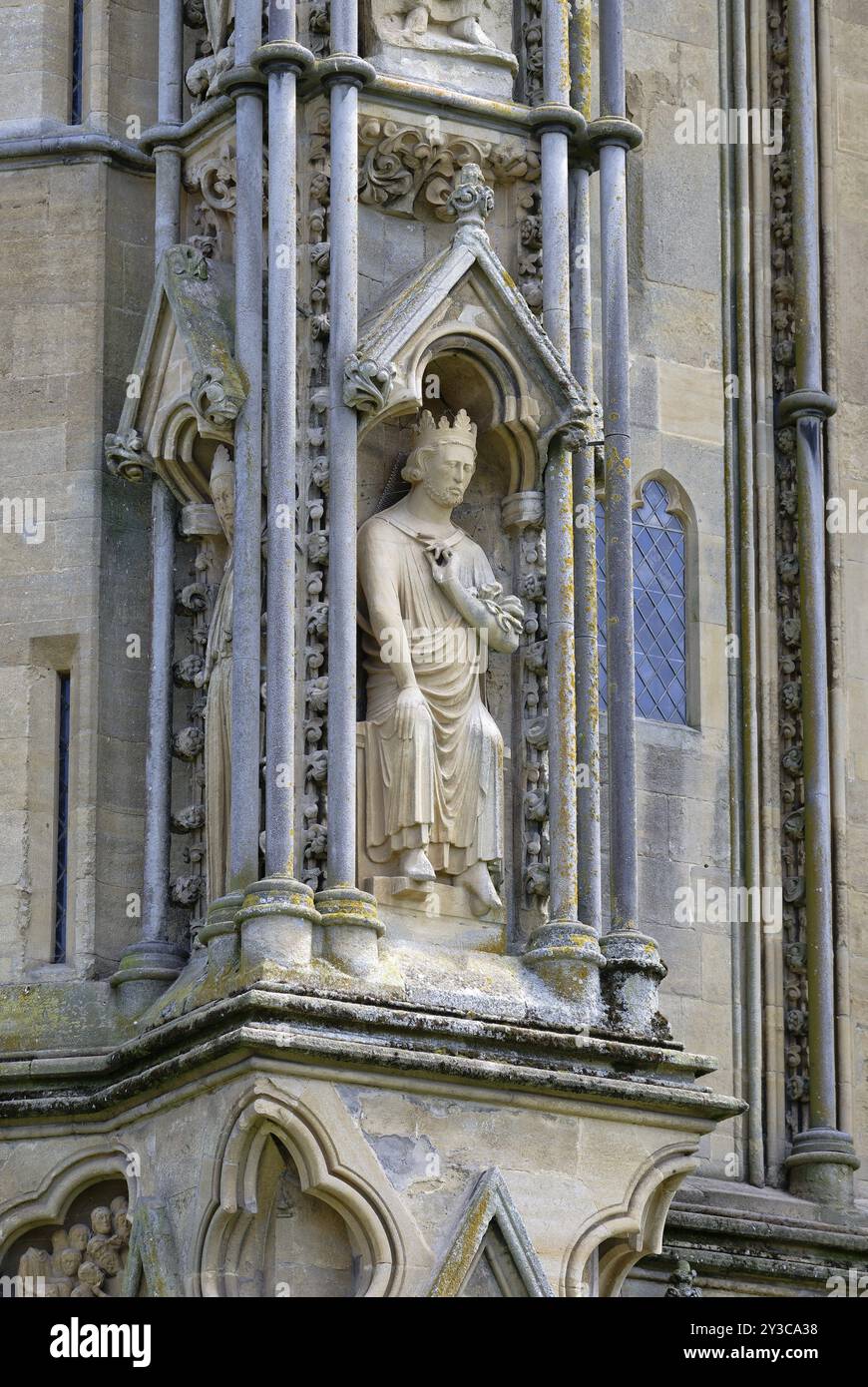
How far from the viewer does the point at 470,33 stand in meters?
17.5

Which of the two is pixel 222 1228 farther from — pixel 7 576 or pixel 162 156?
pixel 162 156

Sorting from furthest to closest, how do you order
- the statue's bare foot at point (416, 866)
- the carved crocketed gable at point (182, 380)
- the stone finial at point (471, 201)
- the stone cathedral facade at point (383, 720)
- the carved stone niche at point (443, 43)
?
the carved stone niche at point (443, 43), the stone finial at point (471, 201), the carved crocketed gable at point (182, 380), the statue's bare foot at point (416, 866), the stone cathedral facade at point (383, 720)

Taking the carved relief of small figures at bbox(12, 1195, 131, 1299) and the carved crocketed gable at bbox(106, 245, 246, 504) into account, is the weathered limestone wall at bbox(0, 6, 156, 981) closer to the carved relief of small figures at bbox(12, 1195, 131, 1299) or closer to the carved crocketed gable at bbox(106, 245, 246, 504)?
the carved crocketed gable at bbox(106, 245, 246, 504)

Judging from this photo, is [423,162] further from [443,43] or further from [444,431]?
[444,431]

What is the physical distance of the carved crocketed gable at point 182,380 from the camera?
16516mm

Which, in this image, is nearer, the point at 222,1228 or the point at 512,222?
the point at 222,1228

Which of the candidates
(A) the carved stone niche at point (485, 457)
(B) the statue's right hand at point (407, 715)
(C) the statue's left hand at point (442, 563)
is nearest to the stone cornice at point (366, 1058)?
(A) the carved stone niche at point (485, 457)

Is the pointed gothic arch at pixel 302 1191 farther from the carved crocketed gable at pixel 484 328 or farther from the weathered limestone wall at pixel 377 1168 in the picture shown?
the carved crocketed gable at pixel 484 328

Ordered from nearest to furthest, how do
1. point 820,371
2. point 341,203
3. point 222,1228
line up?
point 222,1228
point 341,203
point 820,371

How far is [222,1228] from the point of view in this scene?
612 inches

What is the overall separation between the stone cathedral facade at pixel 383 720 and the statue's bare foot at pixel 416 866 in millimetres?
43

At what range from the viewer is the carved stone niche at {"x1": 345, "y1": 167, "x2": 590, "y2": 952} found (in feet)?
53.8
